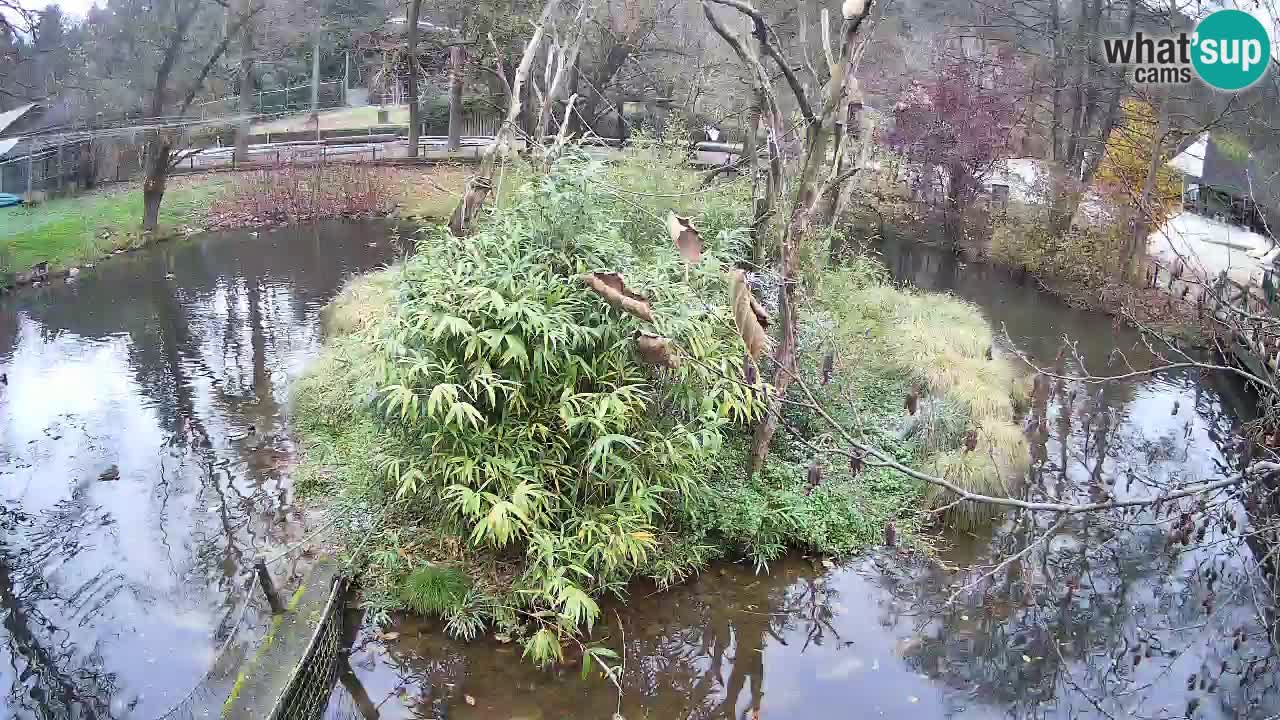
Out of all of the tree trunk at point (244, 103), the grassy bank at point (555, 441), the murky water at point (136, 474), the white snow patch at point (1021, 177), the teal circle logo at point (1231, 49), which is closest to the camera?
the grassy bank at point (555, 441)

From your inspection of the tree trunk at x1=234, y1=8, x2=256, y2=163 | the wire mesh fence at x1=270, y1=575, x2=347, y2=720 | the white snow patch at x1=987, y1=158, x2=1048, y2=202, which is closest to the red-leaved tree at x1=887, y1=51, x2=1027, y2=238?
the white snow patch at x1=987, y1=158, x2=1048, y2=202

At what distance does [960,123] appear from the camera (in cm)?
1627

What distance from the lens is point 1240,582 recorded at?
656 cm

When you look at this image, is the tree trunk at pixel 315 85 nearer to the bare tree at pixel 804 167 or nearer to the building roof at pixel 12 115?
the building roof at pixel 12 115

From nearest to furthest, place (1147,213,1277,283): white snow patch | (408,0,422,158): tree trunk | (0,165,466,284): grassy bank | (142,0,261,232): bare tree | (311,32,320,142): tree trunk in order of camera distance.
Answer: (1147,213,1277,283): white snow patch, (0,165,466,284): grassy bank, (142,0,261,232): bare tree, (408,0,422,158): tree trunk, (311,32,320,142): tree trunk

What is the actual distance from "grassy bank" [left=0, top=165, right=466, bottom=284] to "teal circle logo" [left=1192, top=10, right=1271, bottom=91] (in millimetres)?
10488

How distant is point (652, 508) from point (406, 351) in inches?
70.6

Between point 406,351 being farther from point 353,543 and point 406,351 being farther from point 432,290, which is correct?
point 353,543

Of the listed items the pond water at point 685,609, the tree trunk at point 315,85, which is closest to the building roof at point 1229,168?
the pond water at point 685,609

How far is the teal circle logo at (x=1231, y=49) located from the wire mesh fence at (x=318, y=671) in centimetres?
645

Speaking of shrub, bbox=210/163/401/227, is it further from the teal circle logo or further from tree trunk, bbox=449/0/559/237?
the teal circle logo

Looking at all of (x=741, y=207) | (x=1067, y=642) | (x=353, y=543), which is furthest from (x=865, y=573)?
(x=741, y=207)

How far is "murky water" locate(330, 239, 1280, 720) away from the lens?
5355 millimetres

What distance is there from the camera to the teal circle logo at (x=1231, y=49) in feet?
22.5
